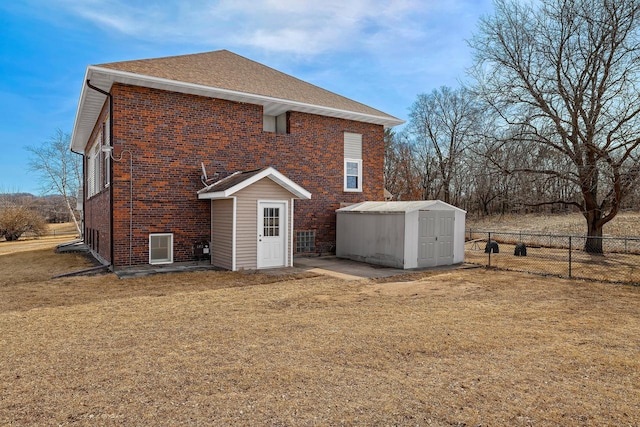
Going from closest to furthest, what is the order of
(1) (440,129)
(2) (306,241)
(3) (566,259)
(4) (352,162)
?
(3) (566,259) → (2) (306,241) → (4) (352,162) → (1) (440,129)

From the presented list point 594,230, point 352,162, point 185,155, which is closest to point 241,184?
point 185,155

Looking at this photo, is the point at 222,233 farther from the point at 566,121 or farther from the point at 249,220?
the point at 566,121

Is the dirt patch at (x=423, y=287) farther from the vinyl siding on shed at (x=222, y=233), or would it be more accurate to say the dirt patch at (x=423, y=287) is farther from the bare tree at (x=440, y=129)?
the bare tree at (x=440, y=129)

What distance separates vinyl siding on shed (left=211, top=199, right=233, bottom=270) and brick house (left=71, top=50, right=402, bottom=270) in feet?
0.10

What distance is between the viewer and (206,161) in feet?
42.6

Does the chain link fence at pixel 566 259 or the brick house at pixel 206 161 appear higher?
the brick house at pixel 206 161

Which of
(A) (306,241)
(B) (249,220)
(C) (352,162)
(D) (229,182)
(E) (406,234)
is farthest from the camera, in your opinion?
(C) (352,162)

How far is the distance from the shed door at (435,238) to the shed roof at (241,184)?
393 cm

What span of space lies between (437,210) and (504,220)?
22.2 meters

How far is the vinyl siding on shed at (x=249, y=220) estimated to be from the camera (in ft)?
38.0

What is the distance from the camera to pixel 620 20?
1430 cm

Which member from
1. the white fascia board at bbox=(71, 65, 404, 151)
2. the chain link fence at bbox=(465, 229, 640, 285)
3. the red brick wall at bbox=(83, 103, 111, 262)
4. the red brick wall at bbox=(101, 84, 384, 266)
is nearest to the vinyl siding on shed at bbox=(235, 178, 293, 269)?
the red brick wall at bbox=(101, 84, 384, 266)

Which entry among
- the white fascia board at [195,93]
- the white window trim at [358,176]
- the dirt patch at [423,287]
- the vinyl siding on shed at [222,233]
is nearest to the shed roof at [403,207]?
the white window trim at [358,176]

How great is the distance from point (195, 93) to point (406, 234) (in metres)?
7.91
